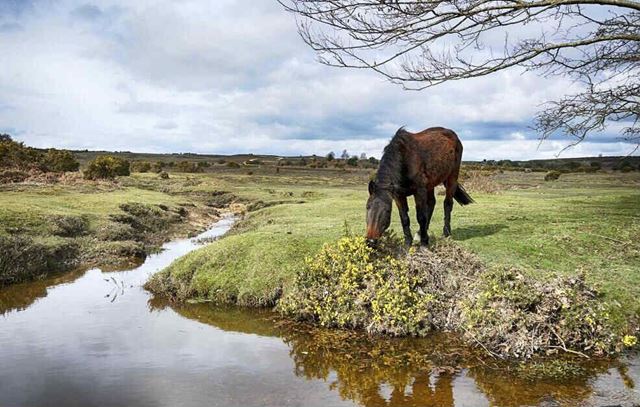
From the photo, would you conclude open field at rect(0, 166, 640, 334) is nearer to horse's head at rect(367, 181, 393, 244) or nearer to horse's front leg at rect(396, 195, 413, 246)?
horse's front leg at rect(396, 195, 413, 246)

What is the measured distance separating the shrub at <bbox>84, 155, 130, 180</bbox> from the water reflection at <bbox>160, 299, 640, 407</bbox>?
46.9 m

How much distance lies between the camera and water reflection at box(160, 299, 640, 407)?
8508mm

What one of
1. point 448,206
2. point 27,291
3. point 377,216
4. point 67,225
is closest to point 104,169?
point 67,225

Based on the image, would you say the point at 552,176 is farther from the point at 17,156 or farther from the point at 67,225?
the point at 17,156

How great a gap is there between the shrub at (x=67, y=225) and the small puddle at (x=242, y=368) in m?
10.1

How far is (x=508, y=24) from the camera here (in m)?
10.1

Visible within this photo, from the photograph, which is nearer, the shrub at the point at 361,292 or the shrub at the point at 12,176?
the shrub at the point at 361,292

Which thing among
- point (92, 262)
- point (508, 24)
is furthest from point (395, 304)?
point (92, 262)

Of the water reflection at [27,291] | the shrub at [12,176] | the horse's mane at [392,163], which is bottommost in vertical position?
the water reflection at [27,291]

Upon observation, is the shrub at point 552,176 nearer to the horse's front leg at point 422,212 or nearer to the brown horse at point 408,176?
the brown horse at point 408,176

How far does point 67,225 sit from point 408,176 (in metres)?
17.9

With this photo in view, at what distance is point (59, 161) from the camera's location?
57.6m

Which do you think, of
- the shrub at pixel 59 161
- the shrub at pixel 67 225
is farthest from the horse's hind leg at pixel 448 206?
the shrub at pixel 59 161

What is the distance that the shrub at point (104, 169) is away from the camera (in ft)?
177
